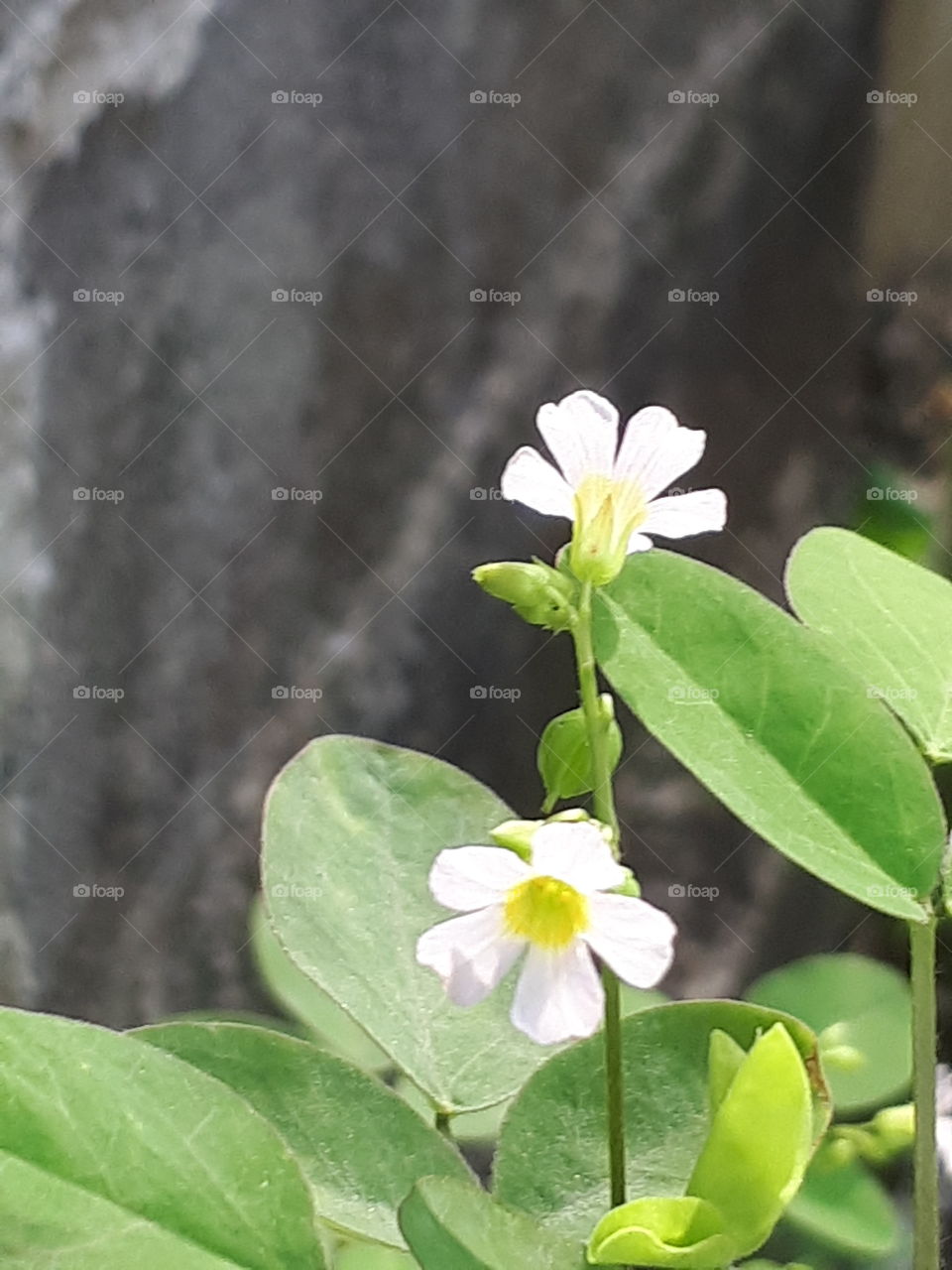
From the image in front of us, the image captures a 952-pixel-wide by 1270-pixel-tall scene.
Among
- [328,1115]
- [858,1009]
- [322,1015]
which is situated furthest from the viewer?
[858,1009]

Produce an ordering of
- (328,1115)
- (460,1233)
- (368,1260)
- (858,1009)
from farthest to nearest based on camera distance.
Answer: (858,1009) < (368,1260) < (328,1115) < (460,1233)

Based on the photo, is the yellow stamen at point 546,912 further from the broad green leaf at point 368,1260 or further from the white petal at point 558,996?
the broad green leaf at point 368,1260

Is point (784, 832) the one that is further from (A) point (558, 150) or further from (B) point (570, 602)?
(A) point (558, 150)

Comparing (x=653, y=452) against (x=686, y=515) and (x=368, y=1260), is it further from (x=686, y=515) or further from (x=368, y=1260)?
(x=368, y=1260)

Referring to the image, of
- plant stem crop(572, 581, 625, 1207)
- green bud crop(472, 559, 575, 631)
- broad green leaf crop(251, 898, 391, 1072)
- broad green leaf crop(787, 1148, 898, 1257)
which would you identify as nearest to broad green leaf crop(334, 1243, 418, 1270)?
broad green leaf crop(251, 898, 391, 1072)

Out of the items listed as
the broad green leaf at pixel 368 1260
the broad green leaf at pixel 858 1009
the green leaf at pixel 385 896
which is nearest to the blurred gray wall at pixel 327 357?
the broad green leaf at pixel 858 1009

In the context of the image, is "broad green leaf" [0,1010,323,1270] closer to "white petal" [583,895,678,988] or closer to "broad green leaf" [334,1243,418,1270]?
"white petal" [583,895,678,988]

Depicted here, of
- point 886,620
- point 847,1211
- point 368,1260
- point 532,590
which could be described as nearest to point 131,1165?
point 532,590

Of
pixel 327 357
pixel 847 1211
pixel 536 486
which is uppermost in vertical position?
pixel 327 357
